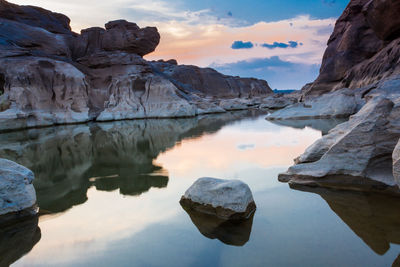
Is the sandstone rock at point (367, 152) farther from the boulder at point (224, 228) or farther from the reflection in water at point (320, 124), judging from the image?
the reflection in water at point (320, 124)

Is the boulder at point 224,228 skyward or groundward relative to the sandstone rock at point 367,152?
groundward

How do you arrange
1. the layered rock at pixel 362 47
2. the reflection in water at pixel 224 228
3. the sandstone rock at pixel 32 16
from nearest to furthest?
the reflection in water at pixel 224 228
the layered rock at pixel 362 47
the sandstone rock at pixel 32 16

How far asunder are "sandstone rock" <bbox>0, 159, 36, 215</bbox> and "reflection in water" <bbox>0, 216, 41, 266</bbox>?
8.8 inches

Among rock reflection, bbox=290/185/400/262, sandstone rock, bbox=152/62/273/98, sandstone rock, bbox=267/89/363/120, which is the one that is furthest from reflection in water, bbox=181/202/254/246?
sandstone rock, bbox=152/62/273/98

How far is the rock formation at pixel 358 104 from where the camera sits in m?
4.18

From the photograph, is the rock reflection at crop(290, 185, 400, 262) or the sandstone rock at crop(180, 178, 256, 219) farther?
the sandstone rock at crop(180, 178, 256, 219)

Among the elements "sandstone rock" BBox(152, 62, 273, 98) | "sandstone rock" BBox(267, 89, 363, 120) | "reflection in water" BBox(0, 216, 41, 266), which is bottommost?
"reflection in water" BBox(0, 216, 41, 266)

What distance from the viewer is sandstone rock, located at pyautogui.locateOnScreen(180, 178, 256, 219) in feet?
11.3

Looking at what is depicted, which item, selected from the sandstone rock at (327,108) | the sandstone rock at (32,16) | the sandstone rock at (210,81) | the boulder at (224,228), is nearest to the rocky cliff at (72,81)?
the sandstone rock at (32,16)

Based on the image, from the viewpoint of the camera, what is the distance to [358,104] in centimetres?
1720

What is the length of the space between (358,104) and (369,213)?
1614 cm

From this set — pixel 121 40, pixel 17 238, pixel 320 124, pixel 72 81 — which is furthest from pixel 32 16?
pixel 17 238

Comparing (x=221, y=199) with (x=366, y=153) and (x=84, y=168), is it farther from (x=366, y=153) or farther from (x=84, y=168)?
(x=84, y=168)

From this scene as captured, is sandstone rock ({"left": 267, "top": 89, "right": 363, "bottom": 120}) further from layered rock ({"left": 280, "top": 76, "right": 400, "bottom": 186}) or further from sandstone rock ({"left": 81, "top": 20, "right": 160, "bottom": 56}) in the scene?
sandstone rock ({"left": 81, "top": 20, "right": 160, "bottom": 56})
